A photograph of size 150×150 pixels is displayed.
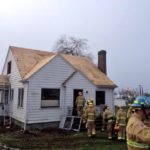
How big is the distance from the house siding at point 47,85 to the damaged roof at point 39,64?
46 centimetres

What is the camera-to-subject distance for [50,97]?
18078 mm

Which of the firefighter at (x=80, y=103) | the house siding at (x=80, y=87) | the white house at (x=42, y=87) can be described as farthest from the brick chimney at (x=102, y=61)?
the firefighter at (x=80, y=103)

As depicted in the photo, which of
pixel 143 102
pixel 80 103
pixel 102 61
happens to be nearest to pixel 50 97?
pixel 80 103

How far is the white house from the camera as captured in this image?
681 inches

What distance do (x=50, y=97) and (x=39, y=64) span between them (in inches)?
109

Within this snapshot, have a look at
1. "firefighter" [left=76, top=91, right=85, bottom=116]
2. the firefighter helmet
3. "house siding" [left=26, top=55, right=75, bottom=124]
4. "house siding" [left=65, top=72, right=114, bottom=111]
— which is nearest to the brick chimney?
"house siding" [left=65, top=72, right=114, bottom=111]

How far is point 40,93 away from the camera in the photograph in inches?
690

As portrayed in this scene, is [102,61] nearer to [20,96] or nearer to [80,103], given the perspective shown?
[80,103]

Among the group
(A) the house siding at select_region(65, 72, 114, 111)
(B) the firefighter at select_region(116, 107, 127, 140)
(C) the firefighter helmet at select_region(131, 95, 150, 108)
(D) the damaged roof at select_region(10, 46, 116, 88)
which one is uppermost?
(D) the damaged roof at select_region(10, 46, 116, 88)

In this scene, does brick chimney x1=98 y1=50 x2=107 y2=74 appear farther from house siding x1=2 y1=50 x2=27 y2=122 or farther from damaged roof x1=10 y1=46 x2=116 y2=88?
house siding x1=2 y1=50 x2=27 y2=122

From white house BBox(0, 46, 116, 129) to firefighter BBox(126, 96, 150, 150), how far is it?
14201 mm

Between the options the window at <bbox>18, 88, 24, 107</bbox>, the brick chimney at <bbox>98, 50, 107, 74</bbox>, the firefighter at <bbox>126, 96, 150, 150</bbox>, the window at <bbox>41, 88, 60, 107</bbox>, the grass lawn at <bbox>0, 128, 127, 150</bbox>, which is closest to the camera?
the firefighter at <bbox>126, 96, 150, 150</bbox>

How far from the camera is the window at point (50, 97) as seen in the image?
1775cm

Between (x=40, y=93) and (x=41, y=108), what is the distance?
104 cm
